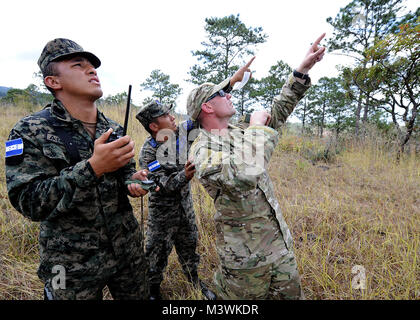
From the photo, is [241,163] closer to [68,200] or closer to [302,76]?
[68,200]

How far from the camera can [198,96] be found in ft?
4.93

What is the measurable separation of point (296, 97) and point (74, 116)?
1693mm

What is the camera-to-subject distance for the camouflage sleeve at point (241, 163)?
1072 mm

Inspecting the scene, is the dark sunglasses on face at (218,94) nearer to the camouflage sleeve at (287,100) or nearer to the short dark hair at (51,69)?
the camouflage sleeve at (287,100)

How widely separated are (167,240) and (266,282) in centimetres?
115

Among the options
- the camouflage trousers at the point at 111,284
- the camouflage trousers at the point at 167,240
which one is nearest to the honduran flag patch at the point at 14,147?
the camouflage trousers at the point at 111,284

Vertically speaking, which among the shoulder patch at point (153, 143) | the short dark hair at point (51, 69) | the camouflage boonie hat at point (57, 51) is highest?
the camouflage boonie hat at point (57, 51)

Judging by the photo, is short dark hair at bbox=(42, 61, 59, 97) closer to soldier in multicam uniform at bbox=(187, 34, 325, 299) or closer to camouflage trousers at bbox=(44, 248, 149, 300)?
soldier in multicam uniform at bbox=(187, 34, 325, 299)

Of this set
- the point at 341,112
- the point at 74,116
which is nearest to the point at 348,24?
the point at 341,112

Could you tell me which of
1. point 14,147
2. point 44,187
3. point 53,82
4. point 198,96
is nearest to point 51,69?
point 53,82

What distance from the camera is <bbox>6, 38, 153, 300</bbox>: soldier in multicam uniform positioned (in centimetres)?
98

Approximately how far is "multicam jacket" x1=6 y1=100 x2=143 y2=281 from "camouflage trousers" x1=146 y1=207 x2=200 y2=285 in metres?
0.61

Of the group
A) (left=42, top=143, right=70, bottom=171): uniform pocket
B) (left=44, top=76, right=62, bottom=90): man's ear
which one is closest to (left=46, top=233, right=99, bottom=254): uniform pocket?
(left=42, top=143, right=70, bottom=171): uniform pocket

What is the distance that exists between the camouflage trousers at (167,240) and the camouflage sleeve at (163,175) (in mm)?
332
